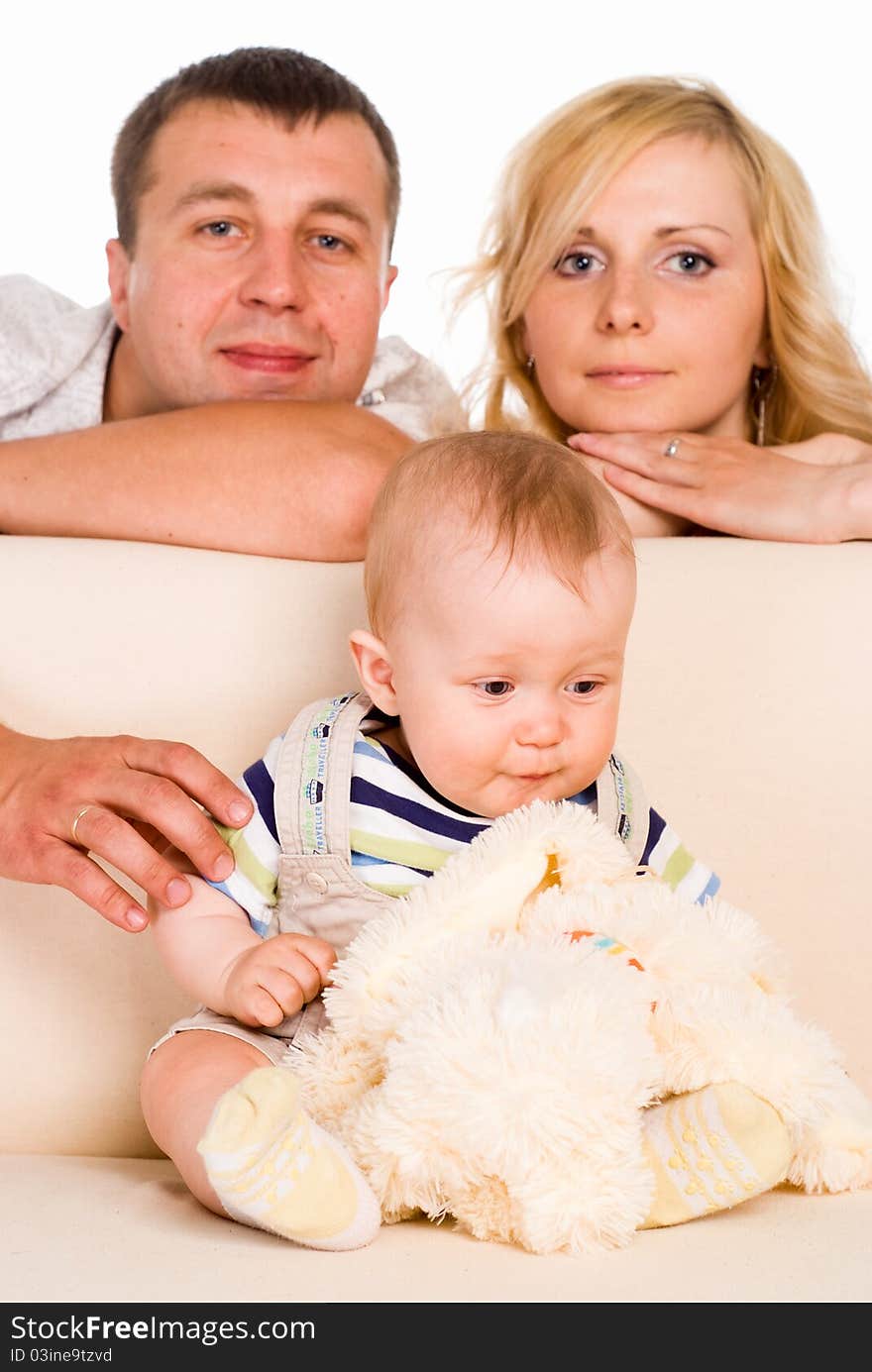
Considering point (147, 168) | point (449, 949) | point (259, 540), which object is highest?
point (147, 168)

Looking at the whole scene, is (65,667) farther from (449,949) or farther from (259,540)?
(449,949)

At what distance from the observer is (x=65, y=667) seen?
59.9 inches

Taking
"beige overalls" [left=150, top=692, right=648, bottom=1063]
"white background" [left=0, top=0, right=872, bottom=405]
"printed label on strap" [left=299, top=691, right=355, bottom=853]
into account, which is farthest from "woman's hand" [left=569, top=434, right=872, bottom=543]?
"white background" [left=0, top=0, right=872, bottom=405]

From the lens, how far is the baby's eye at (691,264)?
198 cm

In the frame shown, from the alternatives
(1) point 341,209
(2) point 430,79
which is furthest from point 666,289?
(2) point 430,79

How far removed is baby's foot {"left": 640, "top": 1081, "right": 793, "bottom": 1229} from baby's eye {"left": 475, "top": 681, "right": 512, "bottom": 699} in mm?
330

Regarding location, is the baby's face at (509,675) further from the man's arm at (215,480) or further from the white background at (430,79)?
the white background at (430,79)

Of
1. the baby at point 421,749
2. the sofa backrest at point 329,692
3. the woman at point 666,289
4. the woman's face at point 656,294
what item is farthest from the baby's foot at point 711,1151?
the woman's face at point 656,294

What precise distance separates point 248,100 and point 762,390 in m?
0.78

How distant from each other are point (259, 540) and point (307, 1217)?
0.75 metres

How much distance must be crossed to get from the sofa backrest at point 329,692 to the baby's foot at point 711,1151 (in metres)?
0.43

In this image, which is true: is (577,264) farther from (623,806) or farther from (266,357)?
(623,806)

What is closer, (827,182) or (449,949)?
(449,949)

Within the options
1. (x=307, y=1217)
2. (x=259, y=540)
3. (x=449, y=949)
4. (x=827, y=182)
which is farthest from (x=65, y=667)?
(x=827, y=182)
